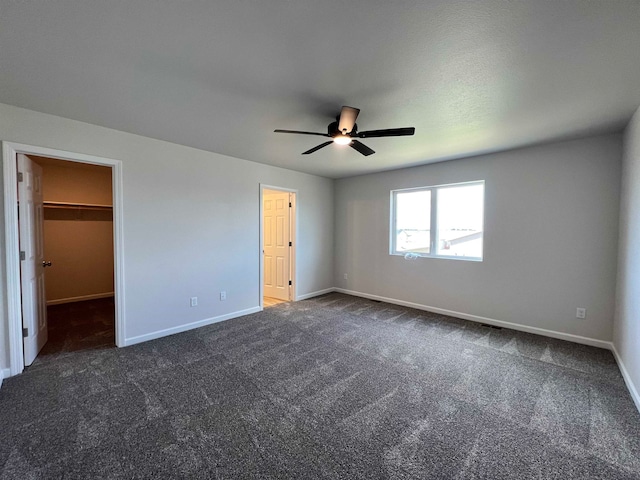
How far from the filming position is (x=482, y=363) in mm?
2797

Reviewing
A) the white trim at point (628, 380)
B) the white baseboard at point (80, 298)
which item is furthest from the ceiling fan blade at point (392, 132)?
the white baseboard at point (80, 298)

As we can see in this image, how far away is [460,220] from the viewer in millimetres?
4266

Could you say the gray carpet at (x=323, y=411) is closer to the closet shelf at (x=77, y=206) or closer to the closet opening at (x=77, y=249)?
the closet opening at (x=77, y=249)

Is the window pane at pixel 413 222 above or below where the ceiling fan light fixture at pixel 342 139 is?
below

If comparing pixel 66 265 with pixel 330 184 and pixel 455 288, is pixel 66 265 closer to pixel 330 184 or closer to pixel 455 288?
pixel 330 184

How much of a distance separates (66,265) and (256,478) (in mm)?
5667

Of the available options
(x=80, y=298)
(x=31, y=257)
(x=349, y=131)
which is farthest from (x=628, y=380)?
(x=80, y=298)

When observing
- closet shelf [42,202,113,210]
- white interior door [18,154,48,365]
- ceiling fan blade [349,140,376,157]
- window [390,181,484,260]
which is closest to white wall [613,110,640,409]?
window [390,181,484,260]

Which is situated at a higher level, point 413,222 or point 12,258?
point 413,222

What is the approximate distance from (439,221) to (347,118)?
294cm

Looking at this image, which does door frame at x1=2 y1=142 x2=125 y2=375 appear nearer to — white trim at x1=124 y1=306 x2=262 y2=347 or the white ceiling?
the white ceiling

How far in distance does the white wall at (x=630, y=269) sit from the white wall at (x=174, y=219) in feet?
13.9

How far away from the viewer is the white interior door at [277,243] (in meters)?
5.24

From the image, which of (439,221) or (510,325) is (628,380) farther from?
(439,221)
